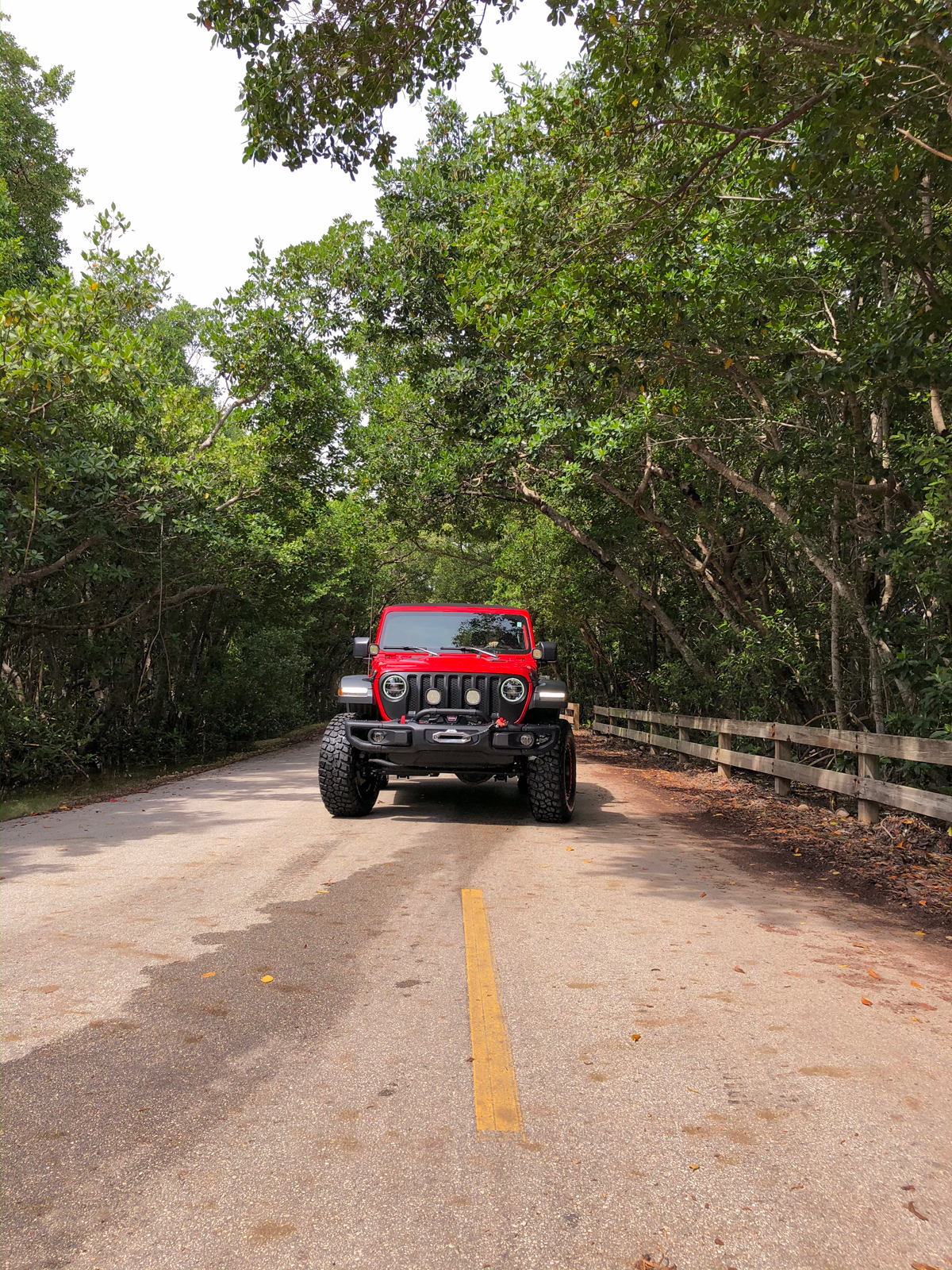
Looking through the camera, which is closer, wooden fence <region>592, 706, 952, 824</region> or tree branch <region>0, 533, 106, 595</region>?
wooden fence <region>592, 706, 952, 824</region>

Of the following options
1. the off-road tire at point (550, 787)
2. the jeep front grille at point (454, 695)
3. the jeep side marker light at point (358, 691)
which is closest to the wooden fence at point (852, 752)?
the off-road tire at point (550, 787)

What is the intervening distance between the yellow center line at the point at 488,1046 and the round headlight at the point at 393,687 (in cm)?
436

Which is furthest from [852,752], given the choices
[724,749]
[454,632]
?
[454,632]

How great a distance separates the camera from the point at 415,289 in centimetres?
1762

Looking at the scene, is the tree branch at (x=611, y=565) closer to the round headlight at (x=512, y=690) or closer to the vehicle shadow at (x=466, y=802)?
the vehicle shadow at (x=466, y=802)

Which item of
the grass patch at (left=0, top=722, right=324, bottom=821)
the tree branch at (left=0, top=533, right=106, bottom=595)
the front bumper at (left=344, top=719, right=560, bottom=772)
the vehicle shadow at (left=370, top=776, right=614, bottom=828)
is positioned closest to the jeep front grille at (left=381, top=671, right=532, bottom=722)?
the front bumper at (left=344, top=719, right=560, bottom=772)

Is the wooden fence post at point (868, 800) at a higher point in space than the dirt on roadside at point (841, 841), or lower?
higher

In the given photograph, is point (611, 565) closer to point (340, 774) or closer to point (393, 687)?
point (393, 687)

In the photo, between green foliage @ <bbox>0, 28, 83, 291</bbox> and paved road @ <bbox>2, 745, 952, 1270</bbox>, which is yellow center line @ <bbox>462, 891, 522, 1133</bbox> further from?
green foliage @ <bbox>0, 28, 83, 291</bbox>

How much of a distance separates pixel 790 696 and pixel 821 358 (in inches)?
214

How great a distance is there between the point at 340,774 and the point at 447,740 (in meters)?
1.20

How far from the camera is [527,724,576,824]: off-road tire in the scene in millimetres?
9227

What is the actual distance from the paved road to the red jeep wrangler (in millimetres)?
2524

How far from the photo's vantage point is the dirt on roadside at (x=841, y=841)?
262 inches
